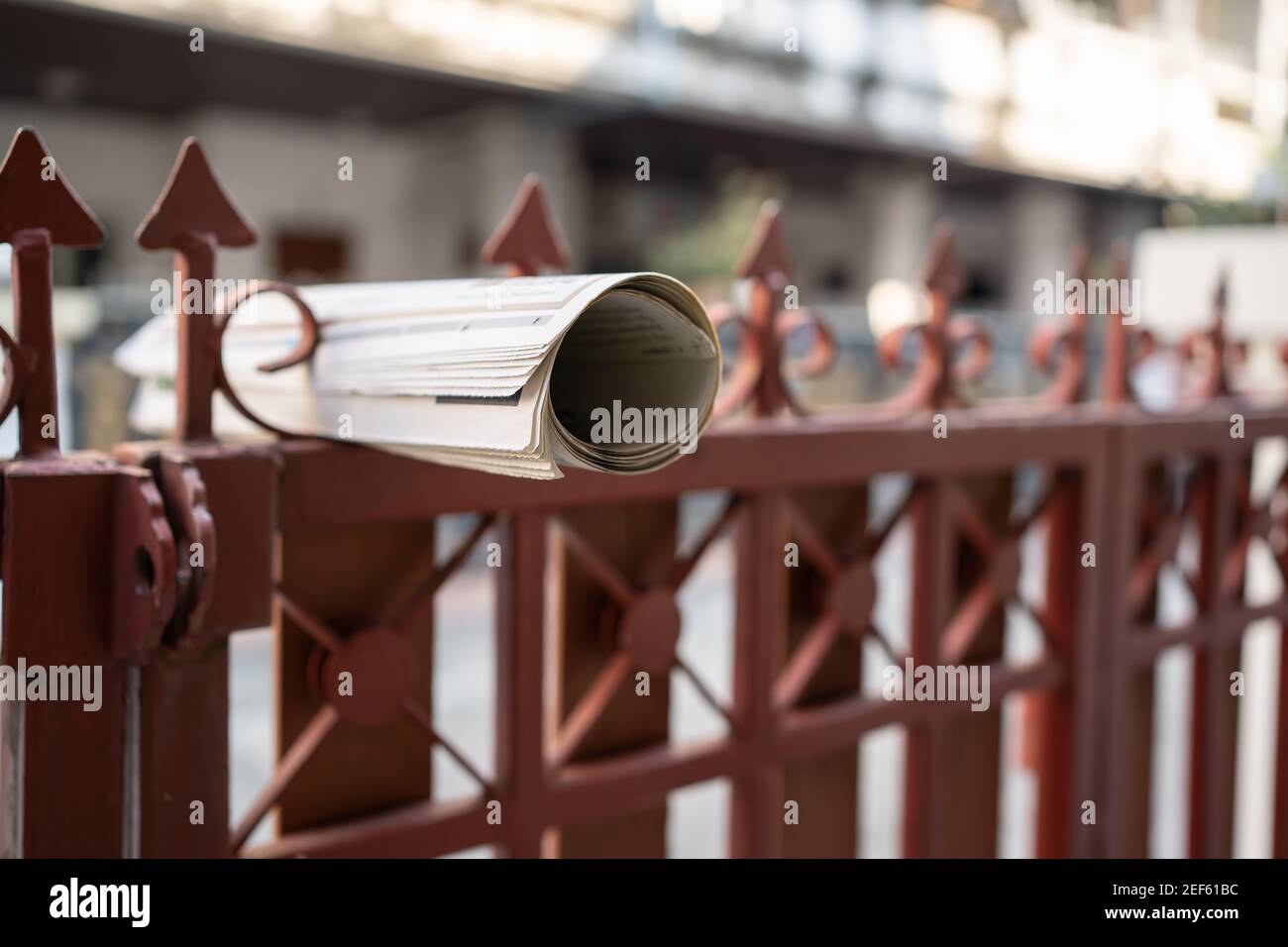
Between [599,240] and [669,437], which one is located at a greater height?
[599,240]

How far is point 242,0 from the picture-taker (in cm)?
768

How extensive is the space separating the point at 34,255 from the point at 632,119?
33.5ft

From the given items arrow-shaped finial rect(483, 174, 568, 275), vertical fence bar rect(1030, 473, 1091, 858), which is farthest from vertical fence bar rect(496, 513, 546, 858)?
vertical fence bar rect(1030, 473, 1091, 858)

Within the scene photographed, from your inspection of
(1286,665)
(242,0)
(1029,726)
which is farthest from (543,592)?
(242,0)

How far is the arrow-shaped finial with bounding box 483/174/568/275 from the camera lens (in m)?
0.94

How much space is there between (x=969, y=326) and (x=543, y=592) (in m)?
0.58

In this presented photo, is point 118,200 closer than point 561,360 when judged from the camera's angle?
No

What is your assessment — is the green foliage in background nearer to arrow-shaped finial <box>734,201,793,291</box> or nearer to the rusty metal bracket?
arrow-shaped finial <box>734,201,793,291</box>

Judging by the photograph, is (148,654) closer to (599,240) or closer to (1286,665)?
(1286,665)

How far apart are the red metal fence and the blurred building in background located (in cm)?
588

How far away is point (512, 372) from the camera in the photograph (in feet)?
1.94

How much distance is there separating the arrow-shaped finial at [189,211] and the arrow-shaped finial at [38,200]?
4cm

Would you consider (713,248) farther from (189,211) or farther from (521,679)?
(189,211)

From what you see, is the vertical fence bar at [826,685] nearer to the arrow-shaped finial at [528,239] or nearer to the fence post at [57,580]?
the arrow-shaped finial at [528,239]
